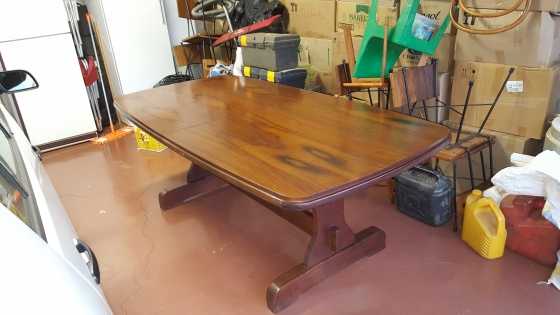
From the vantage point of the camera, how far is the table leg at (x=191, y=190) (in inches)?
112

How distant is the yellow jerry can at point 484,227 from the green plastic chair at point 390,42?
911mm

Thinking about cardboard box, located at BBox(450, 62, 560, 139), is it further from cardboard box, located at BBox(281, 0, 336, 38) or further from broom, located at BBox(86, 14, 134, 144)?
broom, located at BBox(86, 14, 134, 144)

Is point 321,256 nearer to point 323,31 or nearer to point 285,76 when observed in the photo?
point 285,76

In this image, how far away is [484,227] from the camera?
7.07 feet

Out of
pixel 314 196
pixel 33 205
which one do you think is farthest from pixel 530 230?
pixel 33 205

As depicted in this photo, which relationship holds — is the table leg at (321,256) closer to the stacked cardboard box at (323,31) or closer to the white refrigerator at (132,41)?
the stacked cardboard box at (323,31)

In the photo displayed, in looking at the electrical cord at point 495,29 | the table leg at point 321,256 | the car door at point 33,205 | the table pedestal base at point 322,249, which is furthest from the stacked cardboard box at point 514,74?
the car door at point 33,205

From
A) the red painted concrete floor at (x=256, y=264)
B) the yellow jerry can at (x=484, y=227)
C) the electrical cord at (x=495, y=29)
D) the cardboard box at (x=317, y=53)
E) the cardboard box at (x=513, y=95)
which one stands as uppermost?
the electrical cord at (x=495, y=29)

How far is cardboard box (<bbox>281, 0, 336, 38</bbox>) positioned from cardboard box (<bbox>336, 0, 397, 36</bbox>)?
84 mm

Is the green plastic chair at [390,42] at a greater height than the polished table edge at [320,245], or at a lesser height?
greater

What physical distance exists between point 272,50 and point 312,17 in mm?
550

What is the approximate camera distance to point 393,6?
294 centimetres

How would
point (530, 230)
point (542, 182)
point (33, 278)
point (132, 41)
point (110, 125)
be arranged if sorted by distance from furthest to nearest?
1. point (110, 125)
2. point (132, 41)
3. point (530, 230)
4. point (542, 182)
5. point (33, 278)

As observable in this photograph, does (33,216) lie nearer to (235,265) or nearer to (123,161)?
(235,265)
